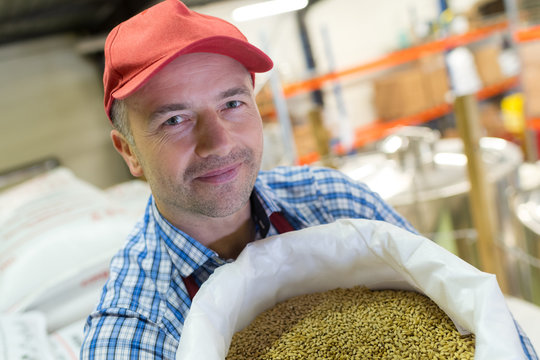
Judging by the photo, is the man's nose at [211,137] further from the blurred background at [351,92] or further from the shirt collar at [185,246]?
the blurred background at [351,92]

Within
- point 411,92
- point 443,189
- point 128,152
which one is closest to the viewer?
point 128,152

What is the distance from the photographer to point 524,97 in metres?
4.39

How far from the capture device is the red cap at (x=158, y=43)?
2.48ft

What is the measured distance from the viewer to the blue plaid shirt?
78 centimetres

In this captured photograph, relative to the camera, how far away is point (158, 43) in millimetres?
763

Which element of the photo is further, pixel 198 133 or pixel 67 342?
pixel 67 342

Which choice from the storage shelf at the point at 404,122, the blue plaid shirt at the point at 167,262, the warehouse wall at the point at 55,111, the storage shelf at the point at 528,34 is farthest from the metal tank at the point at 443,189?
the warehouse wall at the point at 55,111

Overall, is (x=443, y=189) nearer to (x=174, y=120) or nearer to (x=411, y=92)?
(x=174, y=120)

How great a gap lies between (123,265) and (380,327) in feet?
1.78

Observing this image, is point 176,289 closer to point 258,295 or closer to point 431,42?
point 258,295

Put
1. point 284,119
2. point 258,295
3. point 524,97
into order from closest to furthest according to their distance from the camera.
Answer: point 258,295, point 284,119, point 524,97

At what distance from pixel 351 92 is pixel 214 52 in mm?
5969

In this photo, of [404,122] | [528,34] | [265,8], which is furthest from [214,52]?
[265,8]

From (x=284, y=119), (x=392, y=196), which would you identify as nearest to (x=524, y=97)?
(x=284, y=119)
